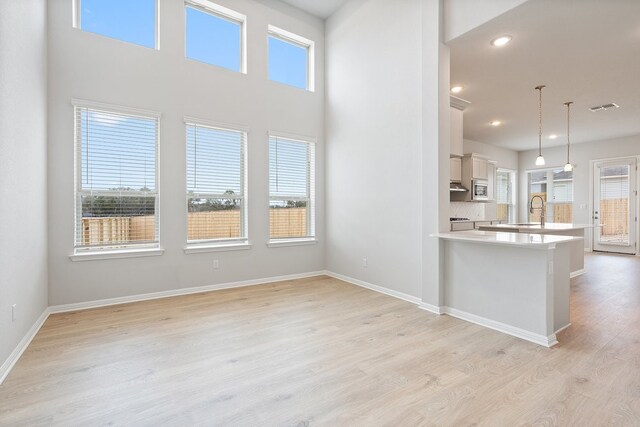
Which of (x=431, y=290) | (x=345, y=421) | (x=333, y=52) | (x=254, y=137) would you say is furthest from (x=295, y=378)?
(x=333, y=52)

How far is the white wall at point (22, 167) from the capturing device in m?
2.26

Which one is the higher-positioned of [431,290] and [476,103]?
[476,103]

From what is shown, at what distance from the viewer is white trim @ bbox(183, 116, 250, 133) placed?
14.1 ft

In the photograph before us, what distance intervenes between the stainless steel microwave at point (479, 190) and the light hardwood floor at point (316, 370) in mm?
2497

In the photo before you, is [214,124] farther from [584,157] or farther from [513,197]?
[584,157]

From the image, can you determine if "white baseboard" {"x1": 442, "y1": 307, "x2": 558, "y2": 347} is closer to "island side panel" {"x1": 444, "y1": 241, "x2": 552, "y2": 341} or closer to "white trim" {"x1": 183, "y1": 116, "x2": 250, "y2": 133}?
"island side panel" {"x1": 444, "y1": 241, "x2": 552, "y2": 341}

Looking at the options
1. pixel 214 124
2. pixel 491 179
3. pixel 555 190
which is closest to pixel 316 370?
pixel 214 124

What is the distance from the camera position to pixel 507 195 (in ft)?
33.2

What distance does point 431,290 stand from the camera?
360 cm

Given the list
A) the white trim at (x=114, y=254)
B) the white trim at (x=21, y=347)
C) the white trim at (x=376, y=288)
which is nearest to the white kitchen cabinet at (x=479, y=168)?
the white trim at (x=376, y=288)

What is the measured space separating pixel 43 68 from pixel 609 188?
11.7m

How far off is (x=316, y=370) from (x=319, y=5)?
5384mm

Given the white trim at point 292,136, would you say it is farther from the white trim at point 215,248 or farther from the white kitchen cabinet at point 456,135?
the white kitchen cabinet at point 456,135

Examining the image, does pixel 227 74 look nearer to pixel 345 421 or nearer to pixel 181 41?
pixel 181 41
